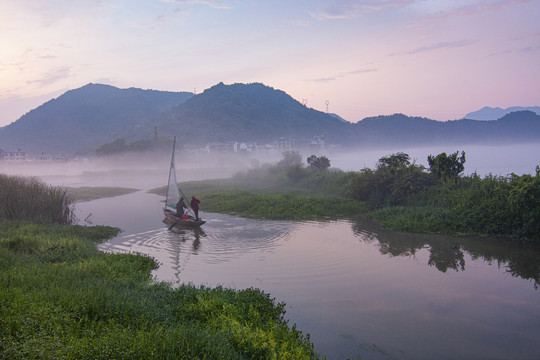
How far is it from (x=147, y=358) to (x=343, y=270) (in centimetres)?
1055

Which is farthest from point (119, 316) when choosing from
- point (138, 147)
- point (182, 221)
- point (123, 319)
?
point (138, 147)

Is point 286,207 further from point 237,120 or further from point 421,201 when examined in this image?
point 237,120

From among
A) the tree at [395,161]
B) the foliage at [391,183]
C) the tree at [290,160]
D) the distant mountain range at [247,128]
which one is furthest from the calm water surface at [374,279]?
the distant mountain range at [247,128]

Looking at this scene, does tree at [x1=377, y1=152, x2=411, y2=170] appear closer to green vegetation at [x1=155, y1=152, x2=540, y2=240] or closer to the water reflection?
green vegetation at [x1=155, y1=152, x2=540, y2=240]

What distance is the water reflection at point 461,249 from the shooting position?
15.3 m

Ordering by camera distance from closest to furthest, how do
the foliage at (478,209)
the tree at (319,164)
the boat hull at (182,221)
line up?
the foliage at (478,209)
the boat hull at (182,221)
the tree at (319,164)

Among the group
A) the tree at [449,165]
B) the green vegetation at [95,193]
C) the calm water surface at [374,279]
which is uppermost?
the tree at [449,165]

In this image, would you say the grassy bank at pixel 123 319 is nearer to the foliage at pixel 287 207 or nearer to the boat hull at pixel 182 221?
the boat hull at pixel 182 221

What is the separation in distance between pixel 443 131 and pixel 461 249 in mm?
168415

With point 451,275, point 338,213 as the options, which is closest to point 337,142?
point 338,213

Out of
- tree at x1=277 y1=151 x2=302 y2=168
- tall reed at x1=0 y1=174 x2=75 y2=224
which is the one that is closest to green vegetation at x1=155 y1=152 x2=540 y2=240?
tall reed at x1=0 y1=174 x2=75 y2=224

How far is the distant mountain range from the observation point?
155 metres

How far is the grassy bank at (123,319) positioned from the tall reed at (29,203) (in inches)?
388

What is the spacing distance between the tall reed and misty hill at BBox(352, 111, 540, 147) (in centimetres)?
16678
